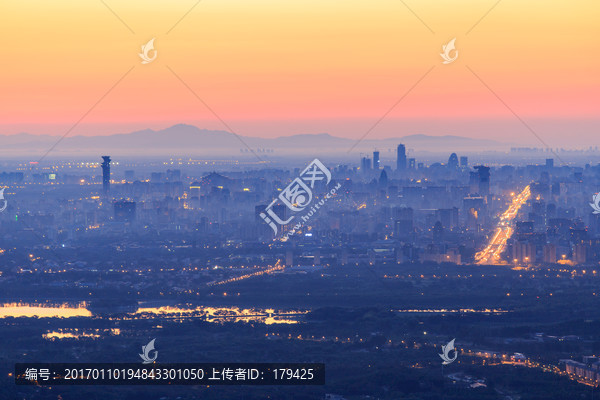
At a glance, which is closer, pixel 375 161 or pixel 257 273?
pixel 257 273

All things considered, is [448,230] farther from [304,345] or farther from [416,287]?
[304,345]

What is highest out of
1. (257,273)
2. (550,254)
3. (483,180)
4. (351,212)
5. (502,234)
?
(483,180)

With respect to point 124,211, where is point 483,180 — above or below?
above

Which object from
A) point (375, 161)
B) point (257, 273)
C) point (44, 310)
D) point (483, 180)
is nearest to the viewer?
point (44, 310)

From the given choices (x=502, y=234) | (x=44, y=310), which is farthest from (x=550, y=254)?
(x=44, y=310)

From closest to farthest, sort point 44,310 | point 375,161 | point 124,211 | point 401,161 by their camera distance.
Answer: point 44,310 → point 124,211 → point 401,161 → point 375,161

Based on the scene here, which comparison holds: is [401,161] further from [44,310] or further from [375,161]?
[44,310]
